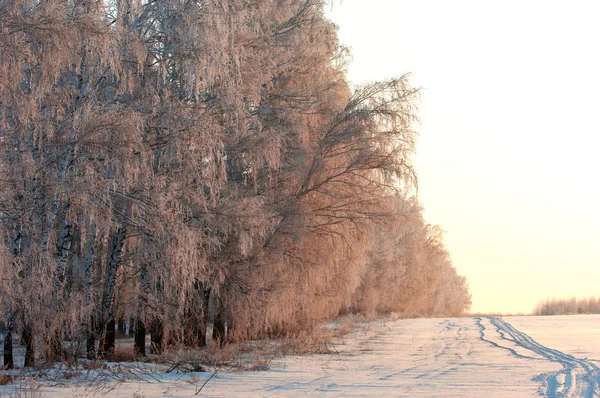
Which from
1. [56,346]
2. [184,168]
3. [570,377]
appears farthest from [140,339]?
[570,377]

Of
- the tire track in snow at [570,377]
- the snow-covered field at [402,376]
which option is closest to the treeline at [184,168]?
the snow-covered field at [402,376]

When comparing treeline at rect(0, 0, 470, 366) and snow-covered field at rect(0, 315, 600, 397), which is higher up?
treeline at rect(0, 0, 470, 366)

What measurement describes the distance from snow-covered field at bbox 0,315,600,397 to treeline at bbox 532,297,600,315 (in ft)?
78.7

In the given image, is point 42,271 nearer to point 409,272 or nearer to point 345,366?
point 345,366

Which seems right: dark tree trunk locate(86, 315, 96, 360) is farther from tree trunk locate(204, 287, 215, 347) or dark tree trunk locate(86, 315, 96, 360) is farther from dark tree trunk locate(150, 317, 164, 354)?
tree trunk locate(204, 287, 215, 347)

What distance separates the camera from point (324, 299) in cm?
2039

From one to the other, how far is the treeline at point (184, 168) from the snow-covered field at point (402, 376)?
1.81 metres

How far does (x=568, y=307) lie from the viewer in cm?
4047

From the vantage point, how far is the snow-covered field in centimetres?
923

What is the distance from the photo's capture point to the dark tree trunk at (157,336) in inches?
615

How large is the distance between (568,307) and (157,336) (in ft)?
103

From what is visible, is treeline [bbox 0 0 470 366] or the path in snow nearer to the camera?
the path in snow

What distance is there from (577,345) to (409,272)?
2687cm

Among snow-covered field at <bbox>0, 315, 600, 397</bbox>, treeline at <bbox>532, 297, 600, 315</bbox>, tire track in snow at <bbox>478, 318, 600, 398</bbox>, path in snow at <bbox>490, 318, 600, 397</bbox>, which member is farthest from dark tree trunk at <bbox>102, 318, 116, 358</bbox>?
treeline at <bbox>532, 297, 600, 315</bbox>
